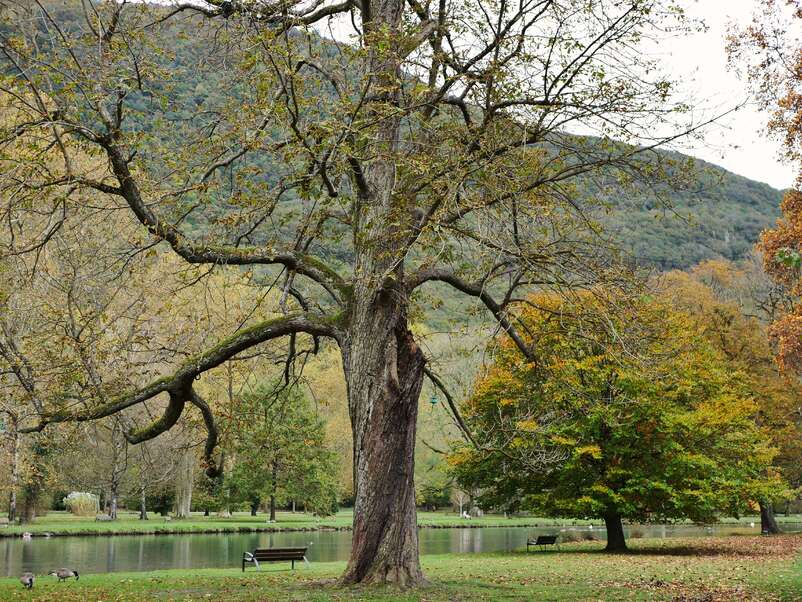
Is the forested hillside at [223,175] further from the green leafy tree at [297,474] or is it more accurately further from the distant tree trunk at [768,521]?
the green leafy tree at [297,474]

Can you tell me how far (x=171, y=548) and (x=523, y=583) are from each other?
751 inches

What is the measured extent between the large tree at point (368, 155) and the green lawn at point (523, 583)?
1047mm

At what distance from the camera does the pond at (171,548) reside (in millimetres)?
21250

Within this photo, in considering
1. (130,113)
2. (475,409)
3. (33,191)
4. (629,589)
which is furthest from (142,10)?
(475,409)

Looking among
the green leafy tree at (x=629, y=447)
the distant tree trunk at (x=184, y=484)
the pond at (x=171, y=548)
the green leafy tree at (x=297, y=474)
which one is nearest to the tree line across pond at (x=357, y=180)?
the green leafy tree at (x=629, y=447)

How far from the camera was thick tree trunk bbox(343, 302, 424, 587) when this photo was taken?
1055cm

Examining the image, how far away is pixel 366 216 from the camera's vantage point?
38.9 feet

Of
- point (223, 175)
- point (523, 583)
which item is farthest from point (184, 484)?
point (523, 583)

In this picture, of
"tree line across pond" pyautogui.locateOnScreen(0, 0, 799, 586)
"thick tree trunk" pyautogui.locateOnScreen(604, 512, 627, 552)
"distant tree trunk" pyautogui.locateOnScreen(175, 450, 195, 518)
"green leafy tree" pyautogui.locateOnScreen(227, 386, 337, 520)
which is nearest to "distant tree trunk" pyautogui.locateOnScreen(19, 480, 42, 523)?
"distant tree trunk" pyautogui.locateOnScreen(175, 450, 195, 518)

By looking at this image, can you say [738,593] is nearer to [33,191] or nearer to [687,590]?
[687,590]

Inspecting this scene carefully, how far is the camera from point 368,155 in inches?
417

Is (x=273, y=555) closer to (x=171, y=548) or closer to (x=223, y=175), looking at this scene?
(x=223, y=175)

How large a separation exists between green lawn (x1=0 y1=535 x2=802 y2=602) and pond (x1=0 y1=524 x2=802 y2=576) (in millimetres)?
5514

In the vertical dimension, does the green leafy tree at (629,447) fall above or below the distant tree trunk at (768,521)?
above
